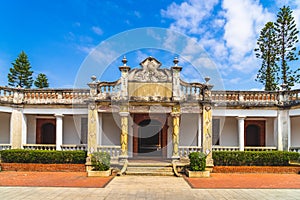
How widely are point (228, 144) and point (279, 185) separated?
550 centimetres

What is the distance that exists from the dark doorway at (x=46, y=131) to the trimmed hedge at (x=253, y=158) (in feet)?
30.6

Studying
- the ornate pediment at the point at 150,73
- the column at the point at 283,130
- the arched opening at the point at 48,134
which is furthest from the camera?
the arched opening at the point at 48,134

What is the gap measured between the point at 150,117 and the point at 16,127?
7.18 m

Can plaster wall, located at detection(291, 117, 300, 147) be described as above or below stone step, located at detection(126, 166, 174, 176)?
above

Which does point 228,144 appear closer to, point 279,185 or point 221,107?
point 221,107

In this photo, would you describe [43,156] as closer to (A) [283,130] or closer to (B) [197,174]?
(B) [197,174]

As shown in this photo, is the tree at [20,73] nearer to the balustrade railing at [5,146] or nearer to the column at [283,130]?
the balustrade railing at [5,146]

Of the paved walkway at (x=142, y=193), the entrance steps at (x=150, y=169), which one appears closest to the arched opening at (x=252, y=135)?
the entrance steps at (x=150, y=169)

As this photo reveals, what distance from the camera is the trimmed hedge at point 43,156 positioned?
12203mm

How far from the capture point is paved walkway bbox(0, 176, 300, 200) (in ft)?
23.6

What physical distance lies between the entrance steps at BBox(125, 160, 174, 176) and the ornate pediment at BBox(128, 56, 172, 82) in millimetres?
4008

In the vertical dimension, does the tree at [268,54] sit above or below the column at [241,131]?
above

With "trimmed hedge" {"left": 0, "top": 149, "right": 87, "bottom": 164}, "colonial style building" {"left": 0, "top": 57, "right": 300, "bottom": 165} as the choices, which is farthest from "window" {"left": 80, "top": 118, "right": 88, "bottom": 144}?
"trimmed hedge" {"left": 0, "top": 149, "right": 87, "bottom": 164}

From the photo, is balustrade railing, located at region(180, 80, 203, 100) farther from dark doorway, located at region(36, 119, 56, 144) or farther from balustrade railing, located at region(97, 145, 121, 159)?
dark doorway, located at region(36, 119, 56, 144)
